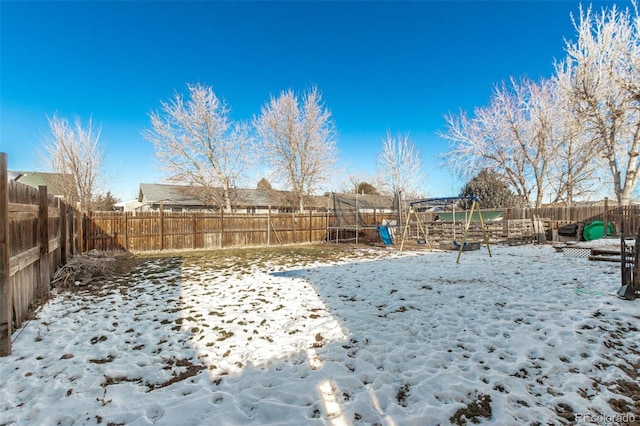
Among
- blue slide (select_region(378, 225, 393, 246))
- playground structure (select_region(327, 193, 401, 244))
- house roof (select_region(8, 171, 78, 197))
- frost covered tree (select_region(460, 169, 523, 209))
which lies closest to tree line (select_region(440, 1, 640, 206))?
frost covered tree (select_region(460, 169, 523, 209))

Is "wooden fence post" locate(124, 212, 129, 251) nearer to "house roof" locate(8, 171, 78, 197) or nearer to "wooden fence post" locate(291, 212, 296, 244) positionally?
"house roof" locate(8, 171, 78, 197)

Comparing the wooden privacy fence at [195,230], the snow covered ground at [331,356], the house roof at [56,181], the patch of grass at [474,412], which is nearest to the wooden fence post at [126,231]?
the wooden privacy fence at [195,230]

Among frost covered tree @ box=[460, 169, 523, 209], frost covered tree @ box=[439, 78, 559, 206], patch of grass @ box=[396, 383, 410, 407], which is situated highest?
frost covered tree @ box=[439, 78, 559, 206]

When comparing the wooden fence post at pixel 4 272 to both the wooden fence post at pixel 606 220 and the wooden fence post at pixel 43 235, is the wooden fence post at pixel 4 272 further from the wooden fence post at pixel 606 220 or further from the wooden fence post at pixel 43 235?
the wooden fence post at pixel 606 220

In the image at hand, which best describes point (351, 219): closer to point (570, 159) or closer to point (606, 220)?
point (606, 220)

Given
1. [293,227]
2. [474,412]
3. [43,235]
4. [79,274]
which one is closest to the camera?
[474,412]

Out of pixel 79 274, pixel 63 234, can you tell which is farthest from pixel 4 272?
pixel 63 234

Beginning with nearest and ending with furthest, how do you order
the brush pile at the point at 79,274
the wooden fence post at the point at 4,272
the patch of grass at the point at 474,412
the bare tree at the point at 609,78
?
the patch of grass at the point at 474,412 < the wooden fence post at the point at 4,272 < the brush pile at the point at 79,274 < the bare tree at the point at 609,78

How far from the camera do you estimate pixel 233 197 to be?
23109 mm

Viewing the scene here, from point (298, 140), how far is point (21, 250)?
18522mm

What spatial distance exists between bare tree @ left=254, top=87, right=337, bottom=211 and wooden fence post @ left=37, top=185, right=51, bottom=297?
57.1 ft

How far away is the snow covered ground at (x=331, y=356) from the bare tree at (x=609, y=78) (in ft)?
42.0

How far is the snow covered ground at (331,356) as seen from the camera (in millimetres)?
2160

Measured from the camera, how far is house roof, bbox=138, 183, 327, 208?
77.0 ft
